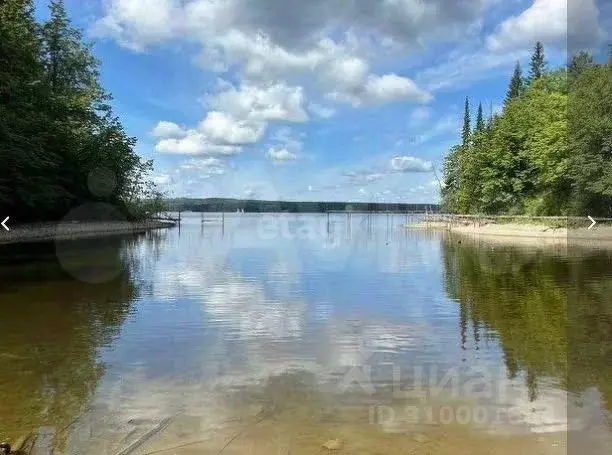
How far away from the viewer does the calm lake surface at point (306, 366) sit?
23.6 feet

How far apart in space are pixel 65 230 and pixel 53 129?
12019mm

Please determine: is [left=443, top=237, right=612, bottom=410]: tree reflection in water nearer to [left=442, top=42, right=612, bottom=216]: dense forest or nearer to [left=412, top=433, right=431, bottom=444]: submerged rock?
[left=412, top=433, right=431, bottom=444]: submerged rock

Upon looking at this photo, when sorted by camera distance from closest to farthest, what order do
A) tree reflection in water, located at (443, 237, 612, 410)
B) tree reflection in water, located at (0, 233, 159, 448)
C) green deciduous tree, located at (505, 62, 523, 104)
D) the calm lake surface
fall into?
1. the calm lake surface
2. tree reflection in water, located at (0, 233, 159, 448)
3. tree reflection in water, located at (443, 237, 612, 410)
4. green deciduous tree, located at (505, 62, 523, 104)

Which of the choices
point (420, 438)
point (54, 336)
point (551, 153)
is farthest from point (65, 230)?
point (420, 438)

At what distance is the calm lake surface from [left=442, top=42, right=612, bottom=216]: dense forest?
35.4m

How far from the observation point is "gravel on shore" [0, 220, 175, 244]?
4453 cm

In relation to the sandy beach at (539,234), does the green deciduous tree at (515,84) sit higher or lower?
higher

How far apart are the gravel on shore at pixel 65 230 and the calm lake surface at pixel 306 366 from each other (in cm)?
2533

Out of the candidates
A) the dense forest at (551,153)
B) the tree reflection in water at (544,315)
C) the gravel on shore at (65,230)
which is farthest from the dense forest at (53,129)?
the dense forest at (551,153)

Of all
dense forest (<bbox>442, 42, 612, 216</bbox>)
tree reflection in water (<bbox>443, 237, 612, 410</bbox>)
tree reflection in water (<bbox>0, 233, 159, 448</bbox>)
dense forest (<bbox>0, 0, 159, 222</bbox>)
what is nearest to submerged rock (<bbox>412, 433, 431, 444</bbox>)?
tree reflection in water (<bbox>443, 237, 612, 410</bbox>)

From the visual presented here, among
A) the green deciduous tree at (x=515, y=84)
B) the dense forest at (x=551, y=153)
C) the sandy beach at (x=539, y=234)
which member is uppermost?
the green deciduous tree at (x=515, y=84)

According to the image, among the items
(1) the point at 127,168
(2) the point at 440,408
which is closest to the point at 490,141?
(1) the point at 127,168

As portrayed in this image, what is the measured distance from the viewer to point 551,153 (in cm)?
6028

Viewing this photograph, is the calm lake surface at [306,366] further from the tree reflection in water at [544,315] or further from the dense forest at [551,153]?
the dense forest at [551,153]
